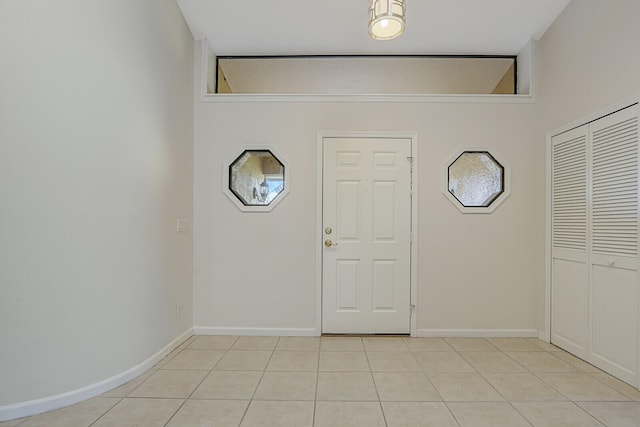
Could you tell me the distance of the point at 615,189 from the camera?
9.08ft

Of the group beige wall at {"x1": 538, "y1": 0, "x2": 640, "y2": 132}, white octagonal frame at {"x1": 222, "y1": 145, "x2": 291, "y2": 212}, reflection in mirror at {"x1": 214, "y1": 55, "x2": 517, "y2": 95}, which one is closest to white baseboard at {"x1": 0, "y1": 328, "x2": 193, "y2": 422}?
white octagonal frame at {"x1": 222, "y1": 145, "x2": 291, "y2": 212}

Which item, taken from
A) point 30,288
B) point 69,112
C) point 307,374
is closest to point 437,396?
point 307,374

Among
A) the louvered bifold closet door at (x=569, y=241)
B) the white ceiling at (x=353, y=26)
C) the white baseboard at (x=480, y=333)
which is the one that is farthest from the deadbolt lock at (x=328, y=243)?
the louvered bifold closet door at (x=569, y=241)

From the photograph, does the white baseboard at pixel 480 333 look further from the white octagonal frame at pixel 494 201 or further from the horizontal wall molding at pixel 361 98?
the horizontal wall molding at pixel 361 98

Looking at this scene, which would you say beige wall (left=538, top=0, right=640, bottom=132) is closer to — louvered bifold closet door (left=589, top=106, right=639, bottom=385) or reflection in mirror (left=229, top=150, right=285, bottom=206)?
louvered bifold closet door (left=589, top=106, right=639, bottom=385)

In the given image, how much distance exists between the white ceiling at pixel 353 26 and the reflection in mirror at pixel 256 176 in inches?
43.6

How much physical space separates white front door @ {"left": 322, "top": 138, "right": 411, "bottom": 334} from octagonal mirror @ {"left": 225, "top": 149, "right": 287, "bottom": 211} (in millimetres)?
485

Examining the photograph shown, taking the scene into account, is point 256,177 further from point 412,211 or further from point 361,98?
point 412,211

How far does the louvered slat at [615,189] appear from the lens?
2.61 m

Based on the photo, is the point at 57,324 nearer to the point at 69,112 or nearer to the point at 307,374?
the point at 69,112

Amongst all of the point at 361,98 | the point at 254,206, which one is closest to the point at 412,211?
the point at 361,98

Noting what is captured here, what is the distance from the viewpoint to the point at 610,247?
2799 millimetres

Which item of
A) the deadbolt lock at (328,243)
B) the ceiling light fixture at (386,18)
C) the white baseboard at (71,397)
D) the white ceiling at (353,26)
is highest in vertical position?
the white ceiling at (353,26)

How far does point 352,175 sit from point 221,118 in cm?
144
